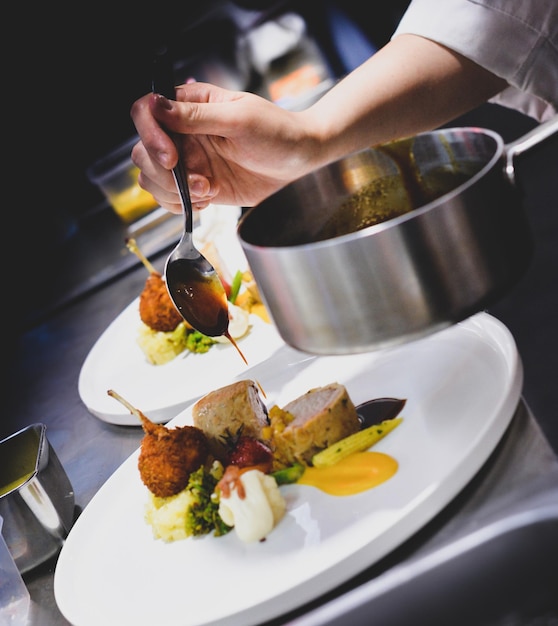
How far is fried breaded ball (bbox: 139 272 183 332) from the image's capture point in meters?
2.21

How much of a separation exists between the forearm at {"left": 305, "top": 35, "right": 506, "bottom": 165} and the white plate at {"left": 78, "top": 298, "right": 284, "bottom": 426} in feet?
1.71

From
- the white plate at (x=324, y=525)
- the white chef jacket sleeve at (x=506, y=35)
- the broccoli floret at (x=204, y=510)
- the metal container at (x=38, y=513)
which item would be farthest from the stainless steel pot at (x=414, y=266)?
the white chef jacket sleeve at (x=506, y=35)

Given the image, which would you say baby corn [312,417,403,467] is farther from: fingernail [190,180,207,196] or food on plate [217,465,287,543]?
fingernail [190,180,207,196]

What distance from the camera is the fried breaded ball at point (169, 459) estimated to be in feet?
4.46

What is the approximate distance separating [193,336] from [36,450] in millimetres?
598

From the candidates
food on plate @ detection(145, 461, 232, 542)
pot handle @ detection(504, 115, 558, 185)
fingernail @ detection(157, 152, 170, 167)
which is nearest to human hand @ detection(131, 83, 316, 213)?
fingernail @ detection(157, 152, 170, 167)

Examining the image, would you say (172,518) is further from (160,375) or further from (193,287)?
(160,375)

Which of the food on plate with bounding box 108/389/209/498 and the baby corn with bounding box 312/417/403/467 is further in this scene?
the food on plate with bounding box 108/389/209/498

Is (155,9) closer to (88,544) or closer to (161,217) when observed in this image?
(161,217)

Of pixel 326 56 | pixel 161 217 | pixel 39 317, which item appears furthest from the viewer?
pixel 326 56

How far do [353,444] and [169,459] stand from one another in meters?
0.36

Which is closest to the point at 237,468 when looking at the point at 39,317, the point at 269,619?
the point at 269,619

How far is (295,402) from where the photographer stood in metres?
1.42

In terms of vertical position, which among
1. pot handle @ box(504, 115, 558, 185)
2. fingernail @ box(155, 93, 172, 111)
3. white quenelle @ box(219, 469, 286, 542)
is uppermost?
fingernail @ box(155, 93, 172, 111)
